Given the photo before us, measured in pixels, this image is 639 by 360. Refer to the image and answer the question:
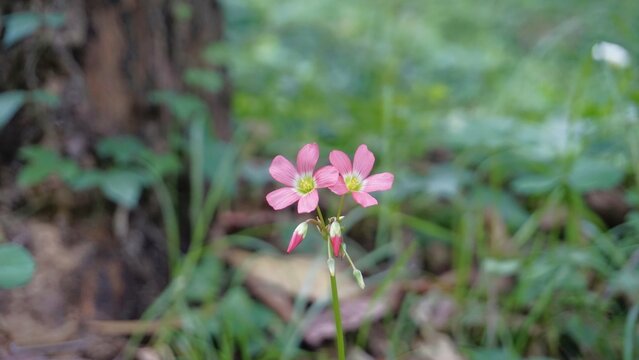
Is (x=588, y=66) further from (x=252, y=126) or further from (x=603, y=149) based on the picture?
(x=252, y=126)

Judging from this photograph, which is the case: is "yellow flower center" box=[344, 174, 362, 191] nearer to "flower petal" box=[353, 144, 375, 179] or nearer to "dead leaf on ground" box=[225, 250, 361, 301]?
"flower petal" box=[353, 144, 375, 179]

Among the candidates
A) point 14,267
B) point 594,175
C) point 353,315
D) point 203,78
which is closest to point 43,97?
point 203,78

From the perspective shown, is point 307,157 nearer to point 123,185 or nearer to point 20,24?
point 123,185

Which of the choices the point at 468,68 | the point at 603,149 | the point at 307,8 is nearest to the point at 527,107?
the point at 468,68

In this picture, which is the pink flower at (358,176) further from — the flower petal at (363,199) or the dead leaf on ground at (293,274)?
the dead leaf on ground at (293,274)

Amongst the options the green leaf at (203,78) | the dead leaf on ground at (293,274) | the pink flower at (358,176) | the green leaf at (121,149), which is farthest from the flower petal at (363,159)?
the green leaf at (203,78)

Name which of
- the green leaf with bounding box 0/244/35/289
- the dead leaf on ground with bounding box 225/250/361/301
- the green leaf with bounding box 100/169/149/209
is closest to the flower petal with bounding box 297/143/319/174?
the green leaf with bounding box 0/244/35/289
